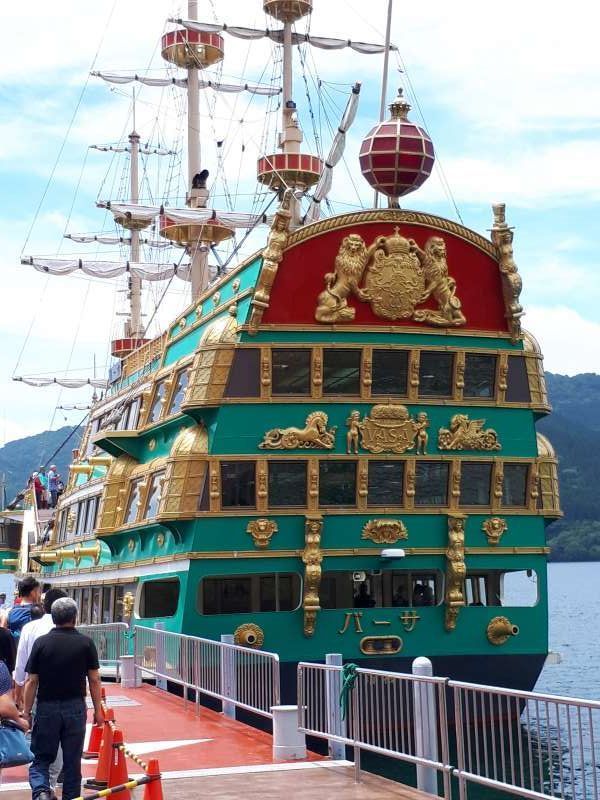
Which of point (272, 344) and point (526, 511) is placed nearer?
point (272, 344)

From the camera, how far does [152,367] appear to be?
29.6 m

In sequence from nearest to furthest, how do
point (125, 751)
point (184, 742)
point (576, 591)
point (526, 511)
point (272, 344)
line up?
point (125, 751) → point (184, 742) → point (272, 344) → point (526, 511) → point (576, 591)

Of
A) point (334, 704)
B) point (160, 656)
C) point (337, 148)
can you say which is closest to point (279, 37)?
point (337, 148)

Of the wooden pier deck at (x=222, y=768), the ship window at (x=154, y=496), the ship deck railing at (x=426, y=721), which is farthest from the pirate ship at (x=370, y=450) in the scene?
the ship deck railing at (x=426, y=721)

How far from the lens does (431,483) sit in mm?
23828

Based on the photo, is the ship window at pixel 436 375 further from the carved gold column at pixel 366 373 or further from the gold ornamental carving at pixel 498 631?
the gold ornamental carving at pixel 498 631

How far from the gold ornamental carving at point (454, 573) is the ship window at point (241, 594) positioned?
2730 millimetres

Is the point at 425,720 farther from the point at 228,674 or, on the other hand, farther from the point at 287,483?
the point at 287,483

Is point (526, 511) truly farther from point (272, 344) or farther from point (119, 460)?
point (119, 460)

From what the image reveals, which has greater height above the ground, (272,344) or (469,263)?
(469,263)

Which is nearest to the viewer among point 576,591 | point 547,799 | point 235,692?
point 547,799

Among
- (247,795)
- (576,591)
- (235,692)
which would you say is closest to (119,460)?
(235,692)

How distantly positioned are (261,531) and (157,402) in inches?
236

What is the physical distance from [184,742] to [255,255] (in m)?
10.2
